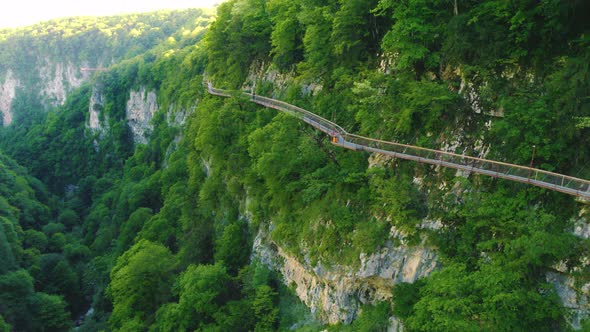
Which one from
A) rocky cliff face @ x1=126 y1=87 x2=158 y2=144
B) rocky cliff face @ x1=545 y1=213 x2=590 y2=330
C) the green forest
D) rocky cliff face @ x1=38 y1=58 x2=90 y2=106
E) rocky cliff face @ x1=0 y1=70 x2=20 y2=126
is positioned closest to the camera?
rocky cliff face @ x1=545 y1=213 x2=590 y2=330

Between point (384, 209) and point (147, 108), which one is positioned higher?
point (384, 209)

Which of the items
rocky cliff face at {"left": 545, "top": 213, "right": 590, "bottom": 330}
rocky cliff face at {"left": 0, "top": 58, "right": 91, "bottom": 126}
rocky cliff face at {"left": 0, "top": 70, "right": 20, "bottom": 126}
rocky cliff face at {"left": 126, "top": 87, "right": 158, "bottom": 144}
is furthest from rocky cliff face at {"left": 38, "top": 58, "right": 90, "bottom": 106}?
rocky cliff face at {"left": 545, "top": 213, "right": 590, "bottom": 330}

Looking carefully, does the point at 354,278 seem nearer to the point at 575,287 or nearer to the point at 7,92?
the point at 575,287

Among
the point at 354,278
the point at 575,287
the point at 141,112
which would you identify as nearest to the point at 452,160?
A: the point at 575,287

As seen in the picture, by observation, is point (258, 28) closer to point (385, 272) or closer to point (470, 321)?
point (385, 272)

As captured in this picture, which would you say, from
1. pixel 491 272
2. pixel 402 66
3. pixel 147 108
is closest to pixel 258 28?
pixel 402 66

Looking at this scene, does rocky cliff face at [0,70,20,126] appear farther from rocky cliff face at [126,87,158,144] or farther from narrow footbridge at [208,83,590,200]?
narrow footbridge at [208,83,590,200]

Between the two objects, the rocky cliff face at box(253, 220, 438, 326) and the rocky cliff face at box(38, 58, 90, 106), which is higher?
the rocky cliff face at box(253, 220, 438, 326)

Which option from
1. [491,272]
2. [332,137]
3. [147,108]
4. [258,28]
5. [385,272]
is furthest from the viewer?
[147,108]
